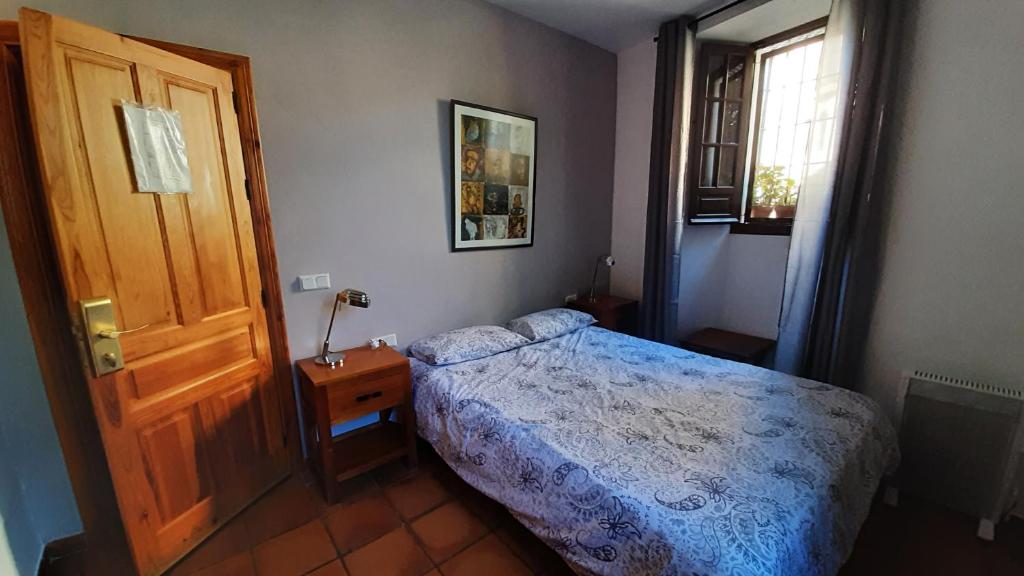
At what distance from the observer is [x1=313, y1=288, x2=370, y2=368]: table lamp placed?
6.47 feet

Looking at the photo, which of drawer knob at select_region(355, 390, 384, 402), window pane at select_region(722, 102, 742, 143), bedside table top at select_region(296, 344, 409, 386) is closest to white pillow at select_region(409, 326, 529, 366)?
bedside table top at select_region(296, 344, 409, 386)

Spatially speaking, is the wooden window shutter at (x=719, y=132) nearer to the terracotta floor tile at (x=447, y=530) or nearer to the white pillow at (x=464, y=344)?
the white pillow at (x=464, y=344)

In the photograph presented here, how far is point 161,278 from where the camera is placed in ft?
4.97

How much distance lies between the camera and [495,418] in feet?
5.55

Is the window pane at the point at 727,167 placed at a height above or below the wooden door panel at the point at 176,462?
above

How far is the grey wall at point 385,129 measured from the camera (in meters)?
1.84

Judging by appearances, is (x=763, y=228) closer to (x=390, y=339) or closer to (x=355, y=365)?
(x=390, y=339)

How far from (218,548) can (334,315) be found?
1.11m

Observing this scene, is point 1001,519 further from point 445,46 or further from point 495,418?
point 445,46

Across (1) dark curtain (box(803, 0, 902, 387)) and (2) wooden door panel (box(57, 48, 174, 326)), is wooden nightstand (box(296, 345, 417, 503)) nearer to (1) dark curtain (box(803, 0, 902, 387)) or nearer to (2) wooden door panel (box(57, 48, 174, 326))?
(2) wooden door panel (box(57, 48, 174, 326))

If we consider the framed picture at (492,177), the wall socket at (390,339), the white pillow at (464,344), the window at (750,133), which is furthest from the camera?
the window at (750,133)

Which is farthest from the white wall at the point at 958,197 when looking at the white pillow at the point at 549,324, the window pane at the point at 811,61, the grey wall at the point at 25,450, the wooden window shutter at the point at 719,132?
the grey wall at the point at 25,450

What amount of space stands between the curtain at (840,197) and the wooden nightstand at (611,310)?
3.72 ft

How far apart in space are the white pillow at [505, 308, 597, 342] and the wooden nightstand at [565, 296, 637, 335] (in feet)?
0.57
